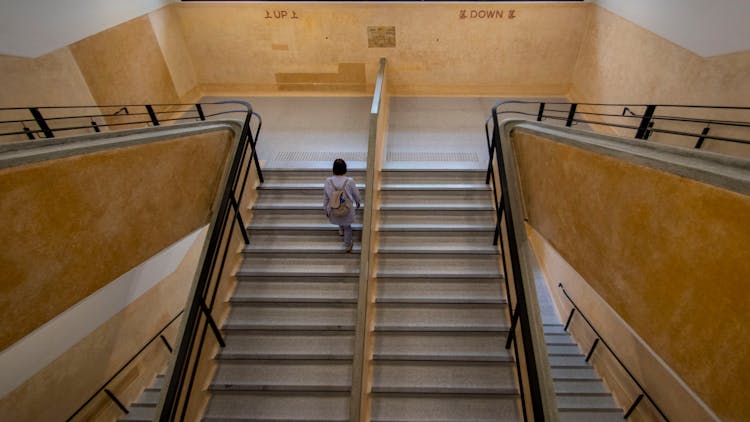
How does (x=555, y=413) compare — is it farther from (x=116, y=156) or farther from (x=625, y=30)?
(x=625, y=30)

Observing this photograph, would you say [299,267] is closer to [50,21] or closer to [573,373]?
[573,373]

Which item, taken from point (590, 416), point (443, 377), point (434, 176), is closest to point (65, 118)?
point (434, 176)

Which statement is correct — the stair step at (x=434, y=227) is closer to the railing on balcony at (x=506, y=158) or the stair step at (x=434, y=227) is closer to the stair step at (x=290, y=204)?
the railing on balcony at (x=506, y=158)

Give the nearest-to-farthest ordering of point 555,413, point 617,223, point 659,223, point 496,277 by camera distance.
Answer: point 659,223, point 617,223, point 555,413, point 496,277

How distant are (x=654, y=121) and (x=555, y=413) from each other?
4284 mm

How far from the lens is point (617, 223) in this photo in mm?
2373

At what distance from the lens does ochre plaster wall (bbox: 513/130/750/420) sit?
162 cm

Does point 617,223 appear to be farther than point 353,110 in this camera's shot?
No

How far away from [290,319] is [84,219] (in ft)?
7.44

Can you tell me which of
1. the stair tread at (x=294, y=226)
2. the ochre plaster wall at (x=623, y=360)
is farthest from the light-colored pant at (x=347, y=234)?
the ochre plaster wall at (x=623, y=360)

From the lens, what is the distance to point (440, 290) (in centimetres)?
443

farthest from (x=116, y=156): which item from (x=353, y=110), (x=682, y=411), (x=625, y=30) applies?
(x=625, y=30)

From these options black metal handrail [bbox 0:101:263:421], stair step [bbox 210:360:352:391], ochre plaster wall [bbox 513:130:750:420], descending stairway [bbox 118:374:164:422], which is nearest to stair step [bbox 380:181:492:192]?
black metal handrail [bbox 0:101:263:421]

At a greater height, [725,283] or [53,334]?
[725,283]
